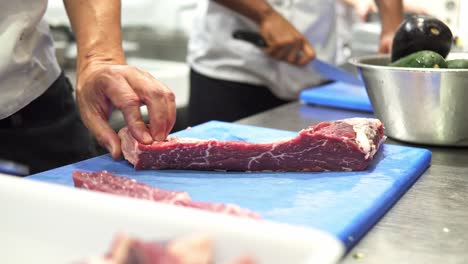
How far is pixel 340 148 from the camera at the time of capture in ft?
4.31

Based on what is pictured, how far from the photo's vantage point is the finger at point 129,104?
52.8 inches

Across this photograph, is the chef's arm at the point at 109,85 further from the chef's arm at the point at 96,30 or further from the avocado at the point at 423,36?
the avocado at the point at 423,36

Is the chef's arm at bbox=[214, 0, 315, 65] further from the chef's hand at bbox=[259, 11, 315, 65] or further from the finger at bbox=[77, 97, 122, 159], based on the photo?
the finger at bbox=[77, 97, 122, 159]

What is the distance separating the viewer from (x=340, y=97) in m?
2.05

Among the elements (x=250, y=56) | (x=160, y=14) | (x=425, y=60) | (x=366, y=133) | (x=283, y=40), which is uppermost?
(x=425, y=60)

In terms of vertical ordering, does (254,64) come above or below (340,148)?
below

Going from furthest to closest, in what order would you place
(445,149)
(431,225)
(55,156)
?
(55,156), (445,149), (431,225)

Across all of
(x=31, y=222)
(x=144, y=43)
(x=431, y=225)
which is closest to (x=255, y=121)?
(x=431, y=225)

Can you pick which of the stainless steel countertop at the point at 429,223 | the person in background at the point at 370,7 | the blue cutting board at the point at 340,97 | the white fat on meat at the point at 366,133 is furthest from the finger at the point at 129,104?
the person in background at the point at 370,7

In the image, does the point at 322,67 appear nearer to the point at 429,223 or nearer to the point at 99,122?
the point at 99,122

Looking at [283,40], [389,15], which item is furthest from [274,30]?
[389,15]

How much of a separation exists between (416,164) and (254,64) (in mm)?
1184

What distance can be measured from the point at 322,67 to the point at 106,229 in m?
1.72

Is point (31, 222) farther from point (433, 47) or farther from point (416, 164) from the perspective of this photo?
point (433, 47)
